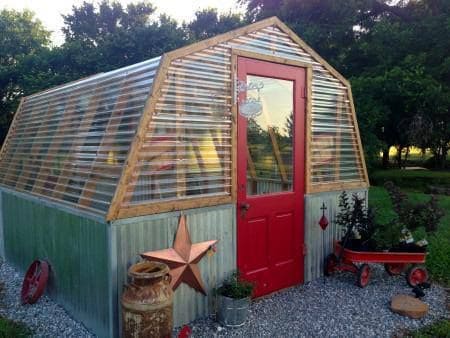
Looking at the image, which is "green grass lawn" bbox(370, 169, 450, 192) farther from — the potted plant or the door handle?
the potted plant

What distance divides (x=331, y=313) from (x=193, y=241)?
1830 mm

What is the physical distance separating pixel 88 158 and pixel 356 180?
3967 mm

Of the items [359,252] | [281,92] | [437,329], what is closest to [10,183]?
[281,92]

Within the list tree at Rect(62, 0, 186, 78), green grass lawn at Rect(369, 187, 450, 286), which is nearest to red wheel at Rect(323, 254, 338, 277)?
green grass lawn at Rect(369, 187, 450, 286)

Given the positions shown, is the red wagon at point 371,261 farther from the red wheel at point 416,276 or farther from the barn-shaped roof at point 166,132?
the barn-shaped roof at point 166,132

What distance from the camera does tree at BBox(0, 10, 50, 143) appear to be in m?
15.9

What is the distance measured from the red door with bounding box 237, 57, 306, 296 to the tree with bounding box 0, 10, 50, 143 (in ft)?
43.9

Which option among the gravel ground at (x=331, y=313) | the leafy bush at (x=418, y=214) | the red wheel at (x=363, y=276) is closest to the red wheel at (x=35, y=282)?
the gravel ground at (x=331, y=313)

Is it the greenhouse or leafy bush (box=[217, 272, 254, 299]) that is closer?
the greenhouse

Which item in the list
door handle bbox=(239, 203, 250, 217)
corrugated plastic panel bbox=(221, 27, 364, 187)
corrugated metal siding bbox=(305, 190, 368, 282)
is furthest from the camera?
corrugated metal siding bbox=(305, 190, 368, 282)

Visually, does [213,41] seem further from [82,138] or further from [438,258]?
[438,258]

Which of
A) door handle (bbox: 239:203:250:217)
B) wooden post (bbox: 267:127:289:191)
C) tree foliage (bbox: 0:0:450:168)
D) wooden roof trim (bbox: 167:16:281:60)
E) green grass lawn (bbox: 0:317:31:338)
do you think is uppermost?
tree foliage (bbox: 0:0:450:168)

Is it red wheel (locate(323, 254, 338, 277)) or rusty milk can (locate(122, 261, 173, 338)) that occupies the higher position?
rusty milk can (locate(122, 261, 173, 338))

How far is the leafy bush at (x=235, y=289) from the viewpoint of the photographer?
13.9ft
